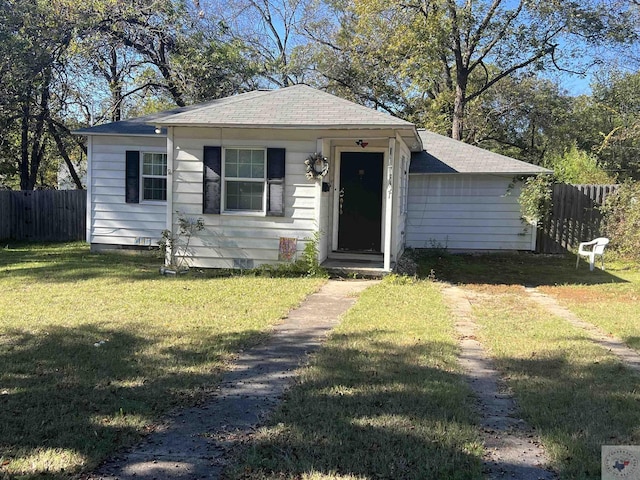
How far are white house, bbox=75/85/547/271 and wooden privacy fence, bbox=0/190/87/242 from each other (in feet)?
12.5

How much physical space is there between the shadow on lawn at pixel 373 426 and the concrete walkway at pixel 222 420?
157 millimetres

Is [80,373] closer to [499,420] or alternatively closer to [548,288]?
[499,420]

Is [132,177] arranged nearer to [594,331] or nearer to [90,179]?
[90,179]

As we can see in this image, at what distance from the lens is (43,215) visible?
16312 mm

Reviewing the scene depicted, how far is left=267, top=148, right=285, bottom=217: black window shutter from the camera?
9508 mm

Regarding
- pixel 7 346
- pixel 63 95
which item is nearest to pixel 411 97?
pixel 63 95

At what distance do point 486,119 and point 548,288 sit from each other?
56.4 ft

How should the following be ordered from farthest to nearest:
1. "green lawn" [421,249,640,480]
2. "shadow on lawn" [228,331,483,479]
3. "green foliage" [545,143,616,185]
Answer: "green foliage" [545,143,616,185]
"green lawn" [421,249,640,480]
"shadow on lawn" [228,331,483,479]

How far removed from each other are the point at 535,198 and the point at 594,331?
7755 millimetres

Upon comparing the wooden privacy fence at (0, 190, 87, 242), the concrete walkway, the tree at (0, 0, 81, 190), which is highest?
the tree at (0, 0, 81, 190)

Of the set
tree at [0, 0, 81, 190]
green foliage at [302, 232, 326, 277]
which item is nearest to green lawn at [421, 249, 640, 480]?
green foliage at [302, 232, 326, 277]

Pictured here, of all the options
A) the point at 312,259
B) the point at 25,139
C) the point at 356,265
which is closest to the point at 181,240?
the point at 312,259

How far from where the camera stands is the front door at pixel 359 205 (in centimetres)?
1109

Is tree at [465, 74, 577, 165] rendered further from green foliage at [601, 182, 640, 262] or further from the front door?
the front door
